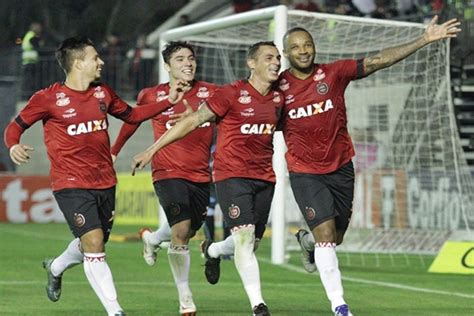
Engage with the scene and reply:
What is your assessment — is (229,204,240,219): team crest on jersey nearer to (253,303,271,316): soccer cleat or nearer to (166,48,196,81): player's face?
(253,303,271,316): soccer cleat

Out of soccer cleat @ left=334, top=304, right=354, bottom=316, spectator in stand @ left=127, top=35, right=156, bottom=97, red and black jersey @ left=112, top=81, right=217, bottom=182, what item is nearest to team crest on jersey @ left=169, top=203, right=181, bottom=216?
red and black jersey @ left=112, top=81, right=217, bottom=182

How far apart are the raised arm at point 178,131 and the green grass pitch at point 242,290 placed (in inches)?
74.5

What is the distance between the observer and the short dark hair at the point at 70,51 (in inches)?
417

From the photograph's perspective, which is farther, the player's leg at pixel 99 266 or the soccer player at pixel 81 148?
the soccer player at pixel 81 148

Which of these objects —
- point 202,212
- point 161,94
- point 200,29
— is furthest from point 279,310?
point 200,29

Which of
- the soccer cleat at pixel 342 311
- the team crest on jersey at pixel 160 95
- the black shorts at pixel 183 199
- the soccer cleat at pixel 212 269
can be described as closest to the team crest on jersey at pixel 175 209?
the black shorts at pixel 183 199

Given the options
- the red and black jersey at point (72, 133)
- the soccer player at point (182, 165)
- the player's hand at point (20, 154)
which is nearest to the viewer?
the player's hand at point (20, 154)

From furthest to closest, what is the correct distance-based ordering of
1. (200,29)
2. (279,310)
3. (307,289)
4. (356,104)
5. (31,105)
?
(356,104), (200,29), (307,289), (279,310), (31,105)

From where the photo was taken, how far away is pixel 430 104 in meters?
19.6

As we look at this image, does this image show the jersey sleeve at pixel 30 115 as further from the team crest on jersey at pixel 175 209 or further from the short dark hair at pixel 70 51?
the team crest on jersey at pixel 175 209

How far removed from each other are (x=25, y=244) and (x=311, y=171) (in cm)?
1112

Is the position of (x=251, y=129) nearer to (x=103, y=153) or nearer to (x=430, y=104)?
(x=103, y=153)

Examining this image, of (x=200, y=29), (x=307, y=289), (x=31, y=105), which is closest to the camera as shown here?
(x=31, y=105)

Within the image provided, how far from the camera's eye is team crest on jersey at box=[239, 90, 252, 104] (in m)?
10.9
